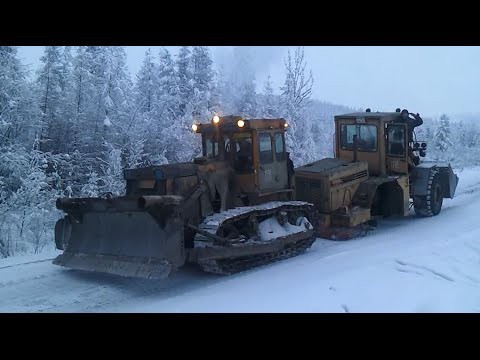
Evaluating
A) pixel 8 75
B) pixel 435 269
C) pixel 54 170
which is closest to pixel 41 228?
pixel 54 170

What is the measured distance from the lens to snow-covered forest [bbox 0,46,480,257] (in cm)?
1816

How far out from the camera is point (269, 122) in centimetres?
1039

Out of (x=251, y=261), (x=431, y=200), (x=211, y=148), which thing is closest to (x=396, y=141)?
(x=431, y=200)

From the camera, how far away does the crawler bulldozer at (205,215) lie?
8.14m

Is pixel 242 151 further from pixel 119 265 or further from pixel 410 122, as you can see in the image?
pixel 410 122

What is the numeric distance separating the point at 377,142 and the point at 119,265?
811 cm

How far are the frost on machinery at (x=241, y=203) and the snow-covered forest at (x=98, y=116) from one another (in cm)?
670

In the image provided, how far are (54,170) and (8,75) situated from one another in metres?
4.31

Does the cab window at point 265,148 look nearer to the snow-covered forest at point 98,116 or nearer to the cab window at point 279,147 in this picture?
the cab window at point 279,147

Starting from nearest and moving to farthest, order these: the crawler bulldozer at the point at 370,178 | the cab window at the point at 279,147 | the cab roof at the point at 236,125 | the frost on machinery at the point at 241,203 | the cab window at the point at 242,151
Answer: the frost on machinery at the point at 241,203
the cab roof at the point at 236,125
the cab window at the point at 242,151
the cab window at the point at 279,147
the crawler bulldozer at the point at 370,178

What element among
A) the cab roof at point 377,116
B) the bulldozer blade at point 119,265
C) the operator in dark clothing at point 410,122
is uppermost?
the cab roof at point 377,116

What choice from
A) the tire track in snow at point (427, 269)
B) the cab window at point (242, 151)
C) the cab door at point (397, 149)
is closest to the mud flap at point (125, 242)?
the cab window at point (242, 151)

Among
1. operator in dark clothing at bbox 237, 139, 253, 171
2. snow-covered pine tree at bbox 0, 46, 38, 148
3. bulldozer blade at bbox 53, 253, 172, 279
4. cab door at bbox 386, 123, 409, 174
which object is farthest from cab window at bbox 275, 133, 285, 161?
snow-covered pine tree at bbox 0, 46, 38, 148
